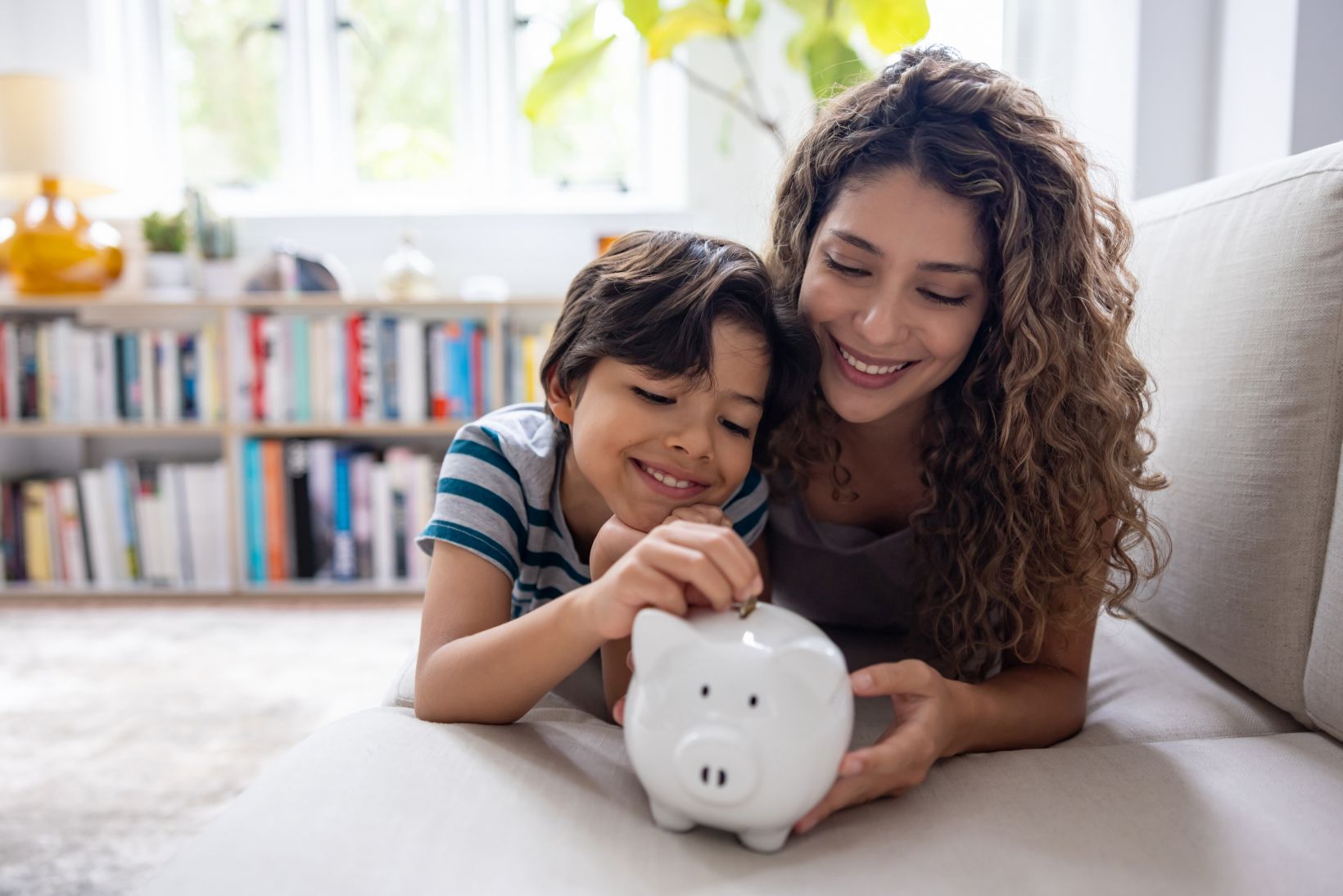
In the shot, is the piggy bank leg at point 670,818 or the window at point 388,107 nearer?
the piggy bank leg at point 670,818

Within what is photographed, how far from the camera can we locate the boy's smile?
0.86 meters

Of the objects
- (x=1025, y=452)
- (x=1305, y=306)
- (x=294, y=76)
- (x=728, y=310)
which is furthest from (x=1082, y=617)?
(x=294, y=76)

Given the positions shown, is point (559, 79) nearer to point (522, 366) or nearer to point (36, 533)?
point (522, 366)

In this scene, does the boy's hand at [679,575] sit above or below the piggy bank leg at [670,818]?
above

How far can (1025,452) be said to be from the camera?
94 cm

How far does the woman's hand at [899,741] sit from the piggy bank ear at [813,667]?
8 cm

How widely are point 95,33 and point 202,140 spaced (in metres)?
0.41

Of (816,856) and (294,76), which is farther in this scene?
(294,76)

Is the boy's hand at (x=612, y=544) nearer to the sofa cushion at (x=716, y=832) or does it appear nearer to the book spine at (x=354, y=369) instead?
the sofa cushion at (x=716, y=832)

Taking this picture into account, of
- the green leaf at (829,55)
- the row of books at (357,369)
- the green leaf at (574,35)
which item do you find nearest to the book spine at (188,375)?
the row of books at (357,369)

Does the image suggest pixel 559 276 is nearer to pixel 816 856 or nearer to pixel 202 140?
pixel 202 140

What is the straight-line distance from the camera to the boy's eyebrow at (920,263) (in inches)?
35.7

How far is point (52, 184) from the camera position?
263 cm

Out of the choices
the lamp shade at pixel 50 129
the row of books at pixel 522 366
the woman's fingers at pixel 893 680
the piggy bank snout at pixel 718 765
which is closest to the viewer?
the piggy bank snout at pixel 718 765
